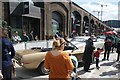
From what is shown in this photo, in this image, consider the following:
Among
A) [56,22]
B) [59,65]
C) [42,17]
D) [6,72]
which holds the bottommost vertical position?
[6,72]

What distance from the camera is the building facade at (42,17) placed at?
22875 mm

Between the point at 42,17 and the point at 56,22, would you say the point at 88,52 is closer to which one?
the point at 42,17

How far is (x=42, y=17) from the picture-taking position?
92.5ft

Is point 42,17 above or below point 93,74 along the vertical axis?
above

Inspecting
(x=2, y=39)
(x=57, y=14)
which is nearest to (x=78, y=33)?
(x=57, y=14)

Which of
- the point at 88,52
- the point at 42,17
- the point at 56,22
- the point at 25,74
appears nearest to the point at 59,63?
the point at 25,74

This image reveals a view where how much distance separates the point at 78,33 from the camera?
4278 centimetres

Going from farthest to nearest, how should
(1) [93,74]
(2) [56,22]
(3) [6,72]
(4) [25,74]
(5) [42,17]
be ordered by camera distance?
(2) [56,22]
(5) [42,17]
(4) [25,74]
(1) [93,74]
(3) [6,72]

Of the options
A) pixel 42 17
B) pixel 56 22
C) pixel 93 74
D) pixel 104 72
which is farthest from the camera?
pixel 56 22

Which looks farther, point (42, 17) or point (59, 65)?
point (42, 17)

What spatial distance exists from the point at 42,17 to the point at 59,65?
24210mm

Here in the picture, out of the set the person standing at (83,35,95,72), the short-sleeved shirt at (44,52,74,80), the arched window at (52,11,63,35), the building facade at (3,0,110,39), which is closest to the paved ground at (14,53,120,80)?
the person standing at (83,35,95,72)

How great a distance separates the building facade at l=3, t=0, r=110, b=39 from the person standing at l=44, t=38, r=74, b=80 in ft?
58.6

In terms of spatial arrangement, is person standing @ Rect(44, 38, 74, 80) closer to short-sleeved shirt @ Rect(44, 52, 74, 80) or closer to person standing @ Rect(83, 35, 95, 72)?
short-sleeved shirt @ Rect(44, 52, 74, 80)
